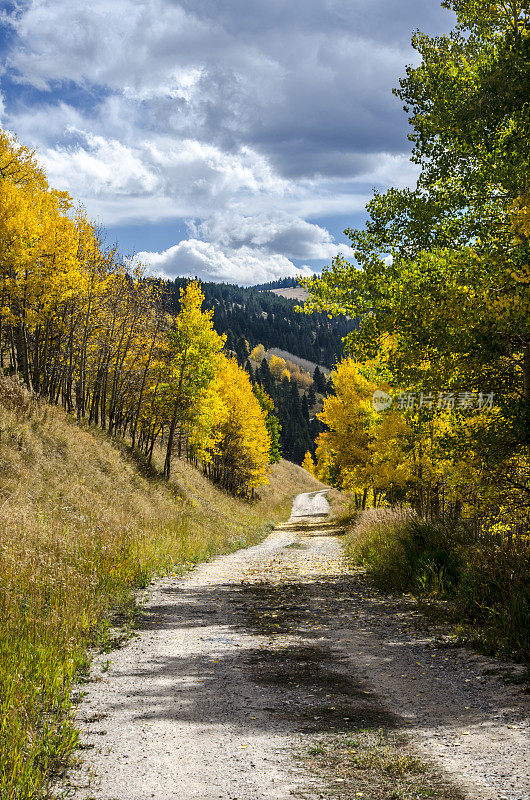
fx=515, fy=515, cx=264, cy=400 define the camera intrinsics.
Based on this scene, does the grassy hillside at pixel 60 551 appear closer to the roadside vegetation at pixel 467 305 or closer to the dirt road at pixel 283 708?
the dirt road at pixel 283 708

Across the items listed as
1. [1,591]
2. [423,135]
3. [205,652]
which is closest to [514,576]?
[205,652]

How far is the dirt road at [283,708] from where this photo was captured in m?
3.77

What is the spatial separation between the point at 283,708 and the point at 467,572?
528 cm

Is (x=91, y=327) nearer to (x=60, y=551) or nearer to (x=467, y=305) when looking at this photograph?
(x=60, y=551)

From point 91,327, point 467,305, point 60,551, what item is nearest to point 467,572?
point 467,305

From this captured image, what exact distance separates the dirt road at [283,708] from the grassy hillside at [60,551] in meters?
0.38

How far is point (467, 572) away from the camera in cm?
923

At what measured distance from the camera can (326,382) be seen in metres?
199

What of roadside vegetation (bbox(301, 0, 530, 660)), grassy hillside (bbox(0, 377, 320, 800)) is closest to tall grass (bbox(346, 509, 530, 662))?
roadside vegetation (bbox(301, 0, 530, 660))

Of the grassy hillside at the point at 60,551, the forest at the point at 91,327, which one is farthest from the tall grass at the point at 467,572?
the forest at the point at 91,327

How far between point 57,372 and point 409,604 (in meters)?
20.2

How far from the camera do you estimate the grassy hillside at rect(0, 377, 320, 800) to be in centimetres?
426

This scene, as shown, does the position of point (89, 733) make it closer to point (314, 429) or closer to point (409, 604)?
point (409, 604)

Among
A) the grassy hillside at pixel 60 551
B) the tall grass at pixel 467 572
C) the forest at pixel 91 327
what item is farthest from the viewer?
the forest at pixel 91 327
